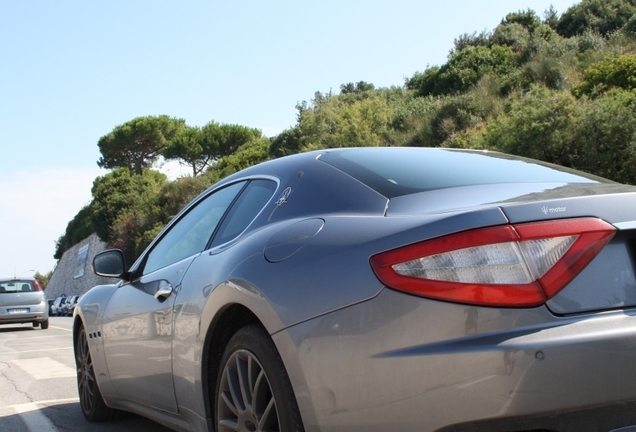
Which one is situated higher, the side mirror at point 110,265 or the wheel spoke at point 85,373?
the side mirror at point 110,265

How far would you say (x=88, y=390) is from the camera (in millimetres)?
5340

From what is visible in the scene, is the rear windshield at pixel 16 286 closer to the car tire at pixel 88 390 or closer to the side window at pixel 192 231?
the car tire at pixel 88 390

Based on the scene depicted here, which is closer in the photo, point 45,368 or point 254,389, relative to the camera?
point 254,389

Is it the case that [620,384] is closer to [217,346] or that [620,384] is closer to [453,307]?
[453,307]

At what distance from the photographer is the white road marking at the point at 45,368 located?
8.41 m

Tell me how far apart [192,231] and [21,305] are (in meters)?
19.0

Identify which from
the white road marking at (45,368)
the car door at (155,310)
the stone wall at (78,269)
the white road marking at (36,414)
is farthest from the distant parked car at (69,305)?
the car door at (155,310)

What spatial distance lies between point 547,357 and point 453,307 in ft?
0.94

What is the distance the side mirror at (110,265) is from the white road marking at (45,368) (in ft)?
12.8

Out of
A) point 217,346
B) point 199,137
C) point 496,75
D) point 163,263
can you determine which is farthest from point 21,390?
point 199,137

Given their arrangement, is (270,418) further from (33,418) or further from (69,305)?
(69,305)

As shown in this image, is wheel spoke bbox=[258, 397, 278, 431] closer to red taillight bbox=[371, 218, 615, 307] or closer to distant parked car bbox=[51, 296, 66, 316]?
red taillight bbox=[371, 218, 615, 307]

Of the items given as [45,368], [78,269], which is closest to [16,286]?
[45,368]

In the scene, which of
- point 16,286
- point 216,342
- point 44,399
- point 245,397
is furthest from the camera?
point 16,286
